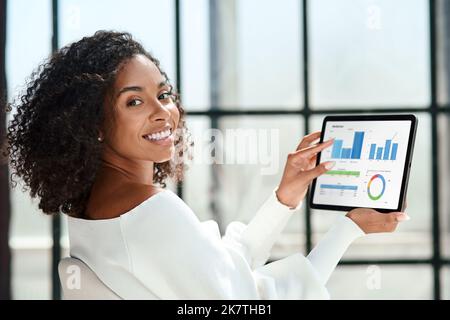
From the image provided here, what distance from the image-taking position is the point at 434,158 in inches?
105

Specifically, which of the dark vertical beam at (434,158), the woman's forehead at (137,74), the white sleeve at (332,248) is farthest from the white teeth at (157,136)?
the dark vertical beam at (434,158)

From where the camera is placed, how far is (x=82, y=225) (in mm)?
1425

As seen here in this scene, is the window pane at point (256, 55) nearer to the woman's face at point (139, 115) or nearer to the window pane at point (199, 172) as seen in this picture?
the window pane at point (199, 172)

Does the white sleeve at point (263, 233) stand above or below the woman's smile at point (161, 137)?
below

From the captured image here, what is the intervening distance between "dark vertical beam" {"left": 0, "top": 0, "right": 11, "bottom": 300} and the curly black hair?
97 cm

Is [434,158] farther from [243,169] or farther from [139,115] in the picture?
[139,115]

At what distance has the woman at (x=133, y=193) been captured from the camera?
131cm

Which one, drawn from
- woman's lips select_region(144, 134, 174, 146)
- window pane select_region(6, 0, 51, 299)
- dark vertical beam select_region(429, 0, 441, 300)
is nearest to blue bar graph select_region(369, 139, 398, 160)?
woman's lips select_region(144, 134, 174, 146)

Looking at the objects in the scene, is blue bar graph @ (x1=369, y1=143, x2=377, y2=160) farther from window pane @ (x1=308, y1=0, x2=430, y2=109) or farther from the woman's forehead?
window pane @ (x1=308, y1=0, x2=430, y2=109)

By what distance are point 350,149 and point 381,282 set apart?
1219 millimetres

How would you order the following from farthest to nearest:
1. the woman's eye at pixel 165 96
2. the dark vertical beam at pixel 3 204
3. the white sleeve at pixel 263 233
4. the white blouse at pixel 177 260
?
the dark vertical beam at pixel 3 204, the white sleeve at pixel 263 233, the woman's eye at pixel 165 96, the white blouse at pixel 177 260

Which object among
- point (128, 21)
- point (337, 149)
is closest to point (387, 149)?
point (337, 149)

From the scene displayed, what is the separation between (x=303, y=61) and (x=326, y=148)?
3.43 feet
